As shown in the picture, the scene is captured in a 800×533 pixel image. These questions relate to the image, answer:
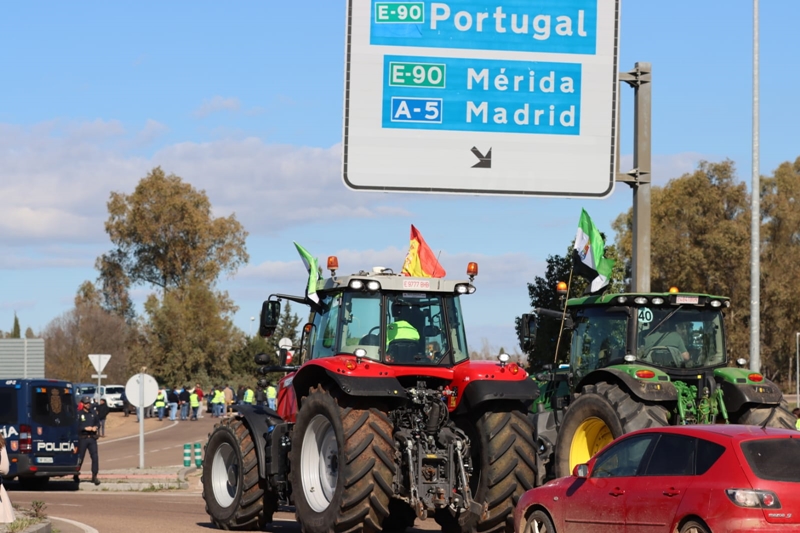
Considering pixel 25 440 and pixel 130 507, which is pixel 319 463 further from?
pixel 25 440

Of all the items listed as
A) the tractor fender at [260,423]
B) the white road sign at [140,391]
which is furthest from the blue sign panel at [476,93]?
the white road sign at [140,391]

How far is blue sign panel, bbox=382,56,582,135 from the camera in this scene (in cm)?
1498

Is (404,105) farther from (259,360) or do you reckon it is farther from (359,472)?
(359,472)

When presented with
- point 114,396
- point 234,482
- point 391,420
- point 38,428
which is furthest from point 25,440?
point 114,396

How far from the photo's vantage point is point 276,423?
14148 millimetres

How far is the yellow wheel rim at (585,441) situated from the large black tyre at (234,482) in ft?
12.5

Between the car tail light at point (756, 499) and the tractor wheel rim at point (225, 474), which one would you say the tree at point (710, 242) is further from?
the car tail light at point (756, 499)

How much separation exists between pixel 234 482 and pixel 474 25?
5979 mm

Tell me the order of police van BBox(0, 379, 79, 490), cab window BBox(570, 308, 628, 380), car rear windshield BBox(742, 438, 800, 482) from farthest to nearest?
police van BBox(0, 379, 79, 490) → cab window BBox(570, 308, 628, 380) → car rear windshield BBox(742, 438, 800, 482)

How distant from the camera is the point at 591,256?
19094mm

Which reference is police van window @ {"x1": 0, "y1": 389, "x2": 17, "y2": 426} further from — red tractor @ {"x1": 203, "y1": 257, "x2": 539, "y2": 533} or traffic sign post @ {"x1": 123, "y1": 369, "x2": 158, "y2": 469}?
red tractor @ {"x1": 203, "y1": 257, "x2": 539, "y2": 533}

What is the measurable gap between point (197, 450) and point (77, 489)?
534cm

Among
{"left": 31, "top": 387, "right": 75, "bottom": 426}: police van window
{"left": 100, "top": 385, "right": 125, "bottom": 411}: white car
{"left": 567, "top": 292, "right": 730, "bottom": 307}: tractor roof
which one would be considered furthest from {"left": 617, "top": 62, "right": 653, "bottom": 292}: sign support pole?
{"left": 100, "top": 385, "right": 125, "bottom": 411}: white car

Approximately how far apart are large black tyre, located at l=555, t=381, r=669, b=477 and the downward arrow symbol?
300cm
